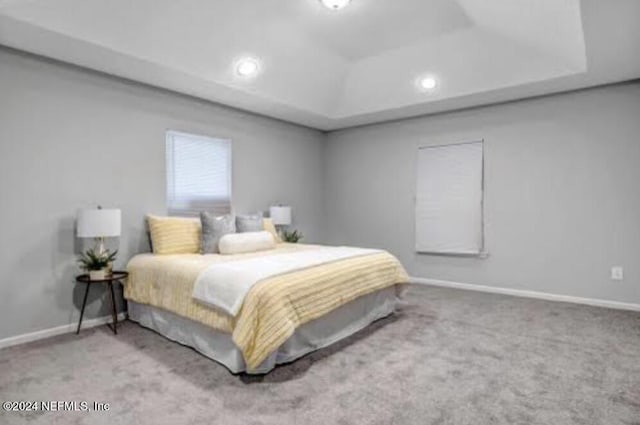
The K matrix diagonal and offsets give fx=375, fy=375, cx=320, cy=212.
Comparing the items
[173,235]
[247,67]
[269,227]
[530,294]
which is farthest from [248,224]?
[530,294]

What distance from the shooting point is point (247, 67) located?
12.2ft

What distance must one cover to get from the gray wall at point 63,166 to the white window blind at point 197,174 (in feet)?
0.38

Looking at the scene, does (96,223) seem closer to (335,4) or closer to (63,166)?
(63,166)

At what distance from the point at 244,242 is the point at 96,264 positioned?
49.7 inches

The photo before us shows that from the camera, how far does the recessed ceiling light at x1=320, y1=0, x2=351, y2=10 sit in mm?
3096

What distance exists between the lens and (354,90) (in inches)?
189

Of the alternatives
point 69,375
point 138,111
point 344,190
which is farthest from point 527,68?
point 69,375

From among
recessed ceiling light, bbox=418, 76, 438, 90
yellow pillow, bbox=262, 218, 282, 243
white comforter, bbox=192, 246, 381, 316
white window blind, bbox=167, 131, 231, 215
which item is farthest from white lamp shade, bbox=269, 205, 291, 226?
recessed ceiling light, bbox=418, 76, 438, 90

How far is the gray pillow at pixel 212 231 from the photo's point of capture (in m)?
3.70

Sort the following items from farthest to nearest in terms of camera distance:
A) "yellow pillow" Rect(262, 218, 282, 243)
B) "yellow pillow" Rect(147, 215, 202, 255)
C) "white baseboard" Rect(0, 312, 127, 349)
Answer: "yellow pillow" Rect(262, 218, 282, 243) < "yellow pillow" Rect(147, 215, 202, 255) < "white baseboard" Rect(0, 312, 127, 349)

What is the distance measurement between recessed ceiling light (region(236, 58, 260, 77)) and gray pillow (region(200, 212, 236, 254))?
148 cm

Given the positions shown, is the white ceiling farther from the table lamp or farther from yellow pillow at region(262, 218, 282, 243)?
yellow pillow at region(262, 218, 282, 243)

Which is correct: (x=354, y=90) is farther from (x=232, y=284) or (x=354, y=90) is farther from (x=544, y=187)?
(x=232, y=284)

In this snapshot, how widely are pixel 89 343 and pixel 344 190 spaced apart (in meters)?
4.00
